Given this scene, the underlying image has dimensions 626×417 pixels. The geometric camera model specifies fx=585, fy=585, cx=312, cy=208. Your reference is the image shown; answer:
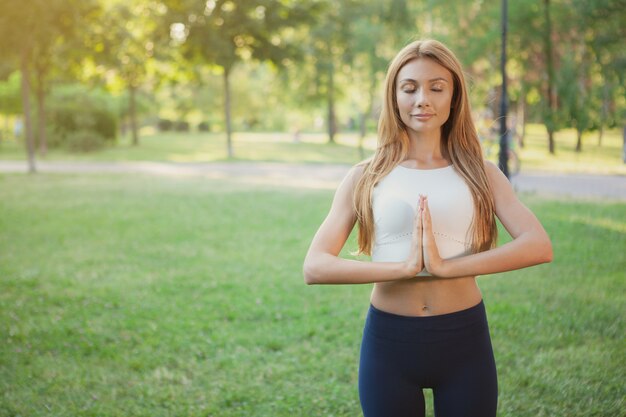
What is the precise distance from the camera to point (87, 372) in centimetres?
513

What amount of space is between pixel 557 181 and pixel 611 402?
14.6m

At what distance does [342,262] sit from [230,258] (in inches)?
285

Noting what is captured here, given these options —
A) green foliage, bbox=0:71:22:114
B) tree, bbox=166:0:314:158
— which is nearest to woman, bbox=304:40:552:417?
tree, bbox=166:0:314:158

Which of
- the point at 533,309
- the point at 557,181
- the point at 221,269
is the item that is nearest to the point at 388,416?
the point at 533,309

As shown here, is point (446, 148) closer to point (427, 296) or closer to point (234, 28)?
point (427, 296)

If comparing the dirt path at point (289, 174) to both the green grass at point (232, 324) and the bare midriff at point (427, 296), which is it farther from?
the bare midriff at point (427, 296)

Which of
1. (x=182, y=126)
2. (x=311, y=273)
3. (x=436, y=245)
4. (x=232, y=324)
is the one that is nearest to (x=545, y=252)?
(x=436, y=245)

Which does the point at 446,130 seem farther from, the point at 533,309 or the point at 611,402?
the point at 533,309

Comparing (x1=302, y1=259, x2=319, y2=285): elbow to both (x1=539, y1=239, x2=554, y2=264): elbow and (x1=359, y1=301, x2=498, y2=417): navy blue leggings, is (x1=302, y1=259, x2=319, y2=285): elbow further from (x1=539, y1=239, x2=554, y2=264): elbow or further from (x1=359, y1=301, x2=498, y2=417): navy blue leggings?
(x1=539, y1=239, x2=554, y2=264): elbow

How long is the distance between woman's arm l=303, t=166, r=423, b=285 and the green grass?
2446 mm

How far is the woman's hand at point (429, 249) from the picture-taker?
7.00 ft

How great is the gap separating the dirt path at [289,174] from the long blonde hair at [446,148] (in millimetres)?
13257

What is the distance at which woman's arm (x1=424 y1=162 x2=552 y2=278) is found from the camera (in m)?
2.15

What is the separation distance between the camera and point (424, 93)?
2.32 meters
